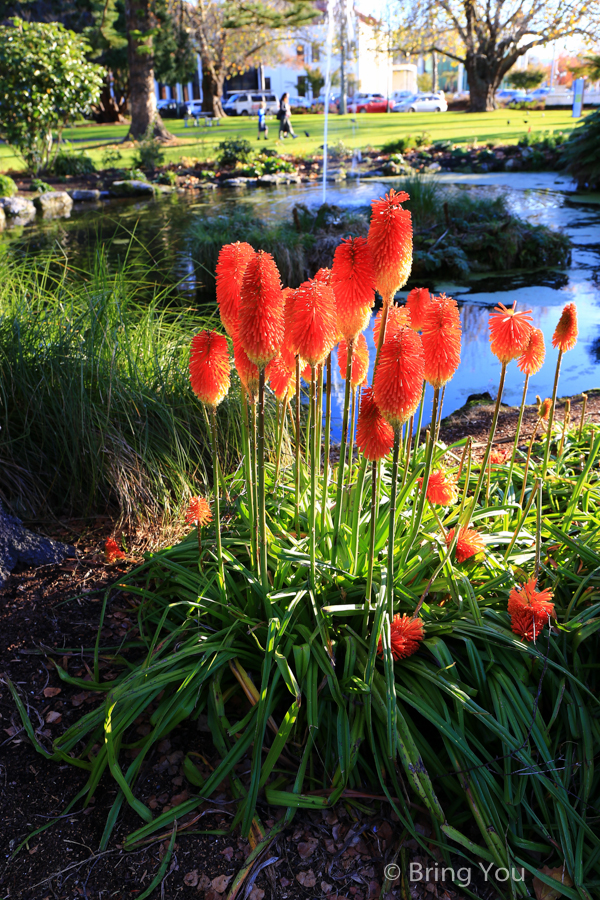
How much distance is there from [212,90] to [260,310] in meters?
45.0

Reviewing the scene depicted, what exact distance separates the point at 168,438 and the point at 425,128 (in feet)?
112

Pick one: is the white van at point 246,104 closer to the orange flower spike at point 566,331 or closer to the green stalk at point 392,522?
the orange flower spike at point 566,331

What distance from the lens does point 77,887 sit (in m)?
1.78

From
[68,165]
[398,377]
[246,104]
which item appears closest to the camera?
[398,377]

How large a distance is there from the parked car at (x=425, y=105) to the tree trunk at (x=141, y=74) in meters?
25.1

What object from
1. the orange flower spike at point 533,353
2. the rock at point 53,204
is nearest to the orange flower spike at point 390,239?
the orange flower spike at point 533,353

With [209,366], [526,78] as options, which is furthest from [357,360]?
[526,78]

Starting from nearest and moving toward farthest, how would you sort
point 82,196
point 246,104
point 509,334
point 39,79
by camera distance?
point 509,334
point 39,79
point 82,196
point 246,104

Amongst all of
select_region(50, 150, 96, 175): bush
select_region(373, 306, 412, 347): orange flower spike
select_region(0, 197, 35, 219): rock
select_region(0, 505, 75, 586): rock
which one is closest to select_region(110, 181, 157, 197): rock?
select_region(50, 150, 96, 175): bush

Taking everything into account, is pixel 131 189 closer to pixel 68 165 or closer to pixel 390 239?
pixel 68 165

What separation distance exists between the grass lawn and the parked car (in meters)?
3.63

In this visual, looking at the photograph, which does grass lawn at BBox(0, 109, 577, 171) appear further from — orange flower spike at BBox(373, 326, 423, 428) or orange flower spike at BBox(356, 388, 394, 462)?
orange flower spike at BBox(373, 326, 423, 428)

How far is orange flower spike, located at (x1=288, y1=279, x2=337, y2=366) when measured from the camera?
5.51ft

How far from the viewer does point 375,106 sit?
47000mm
